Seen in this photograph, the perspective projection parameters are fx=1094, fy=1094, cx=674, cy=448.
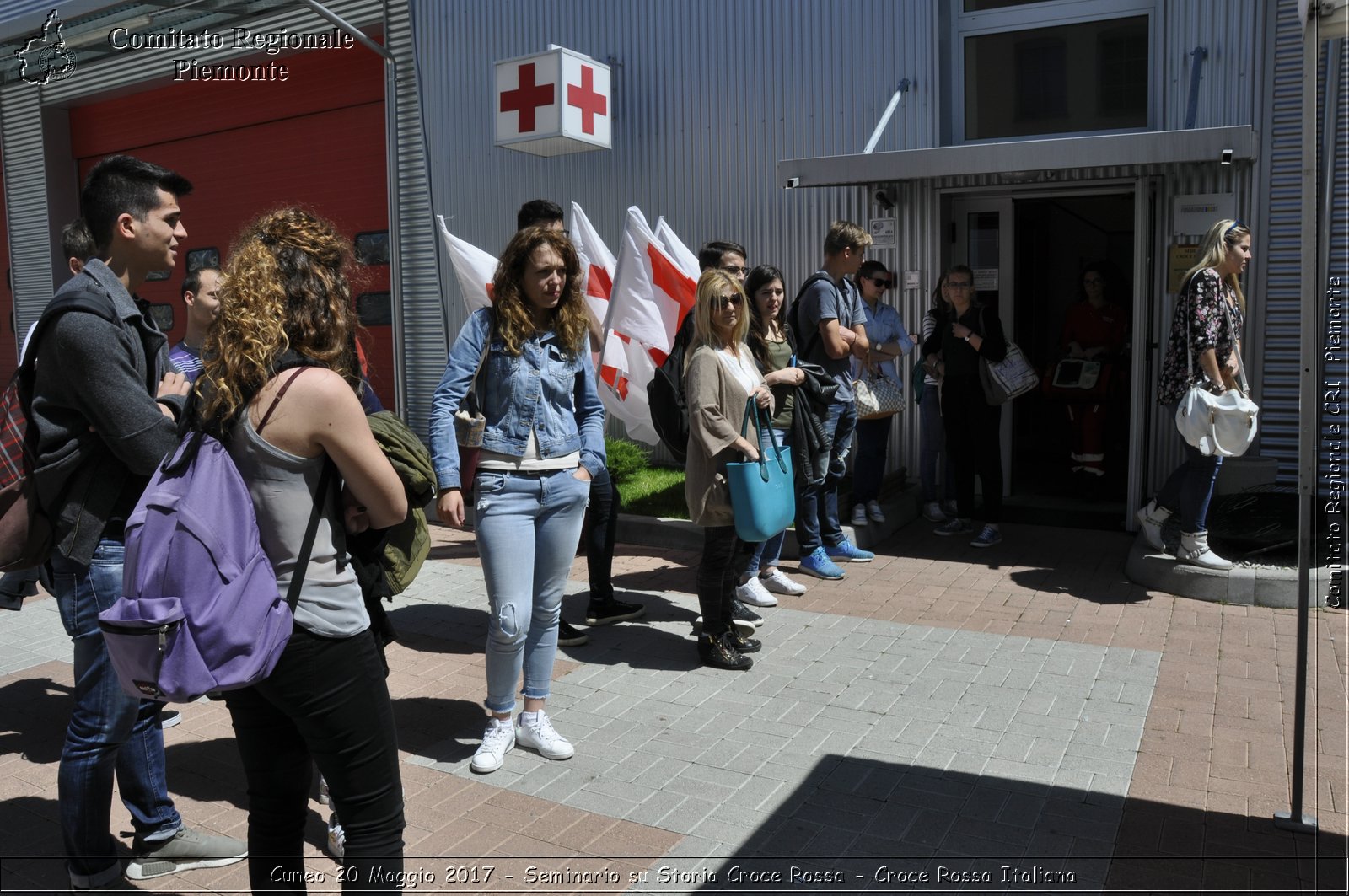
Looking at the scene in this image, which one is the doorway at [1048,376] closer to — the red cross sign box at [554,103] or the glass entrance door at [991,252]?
the glass entrance door at [991,252]

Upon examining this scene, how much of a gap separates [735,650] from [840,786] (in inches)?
58.2

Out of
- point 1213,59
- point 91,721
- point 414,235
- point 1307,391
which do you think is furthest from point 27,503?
point 414,235

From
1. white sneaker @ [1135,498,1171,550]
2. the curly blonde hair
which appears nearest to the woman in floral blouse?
white sneaker @ [1135,498,1171,550]

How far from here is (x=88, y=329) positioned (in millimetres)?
3010

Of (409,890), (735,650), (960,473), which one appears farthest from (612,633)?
(960,473)

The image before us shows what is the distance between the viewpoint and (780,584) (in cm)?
676

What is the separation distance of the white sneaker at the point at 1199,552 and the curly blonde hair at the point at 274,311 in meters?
5.41

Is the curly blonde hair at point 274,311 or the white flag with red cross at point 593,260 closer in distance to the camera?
the curly blonde hair at point 274,311

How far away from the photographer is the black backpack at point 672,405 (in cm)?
527

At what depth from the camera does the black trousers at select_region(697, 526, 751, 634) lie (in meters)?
5.30

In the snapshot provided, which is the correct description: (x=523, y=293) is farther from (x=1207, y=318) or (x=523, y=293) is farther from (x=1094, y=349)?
(x=1094, y=349)

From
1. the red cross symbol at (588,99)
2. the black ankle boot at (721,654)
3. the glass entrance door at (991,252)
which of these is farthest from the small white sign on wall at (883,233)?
the black ankle boot at (721,654)

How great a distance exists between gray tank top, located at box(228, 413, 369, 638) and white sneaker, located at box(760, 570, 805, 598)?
14.3ft

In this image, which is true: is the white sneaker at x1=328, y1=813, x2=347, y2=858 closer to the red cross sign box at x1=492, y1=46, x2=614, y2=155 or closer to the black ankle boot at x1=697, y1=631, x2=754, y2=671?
the black ankle boot at x1=697, y1=631, x2=754, y2=671
